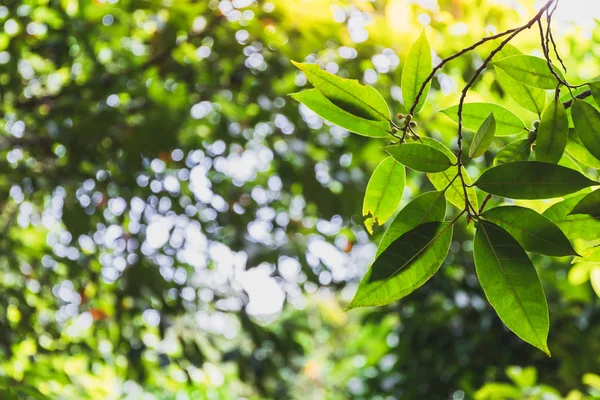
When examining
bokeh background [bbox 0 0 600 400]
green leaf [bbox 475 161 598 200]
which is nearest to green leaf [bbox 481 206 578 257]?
green leaf [bbox 475 161 598 200]

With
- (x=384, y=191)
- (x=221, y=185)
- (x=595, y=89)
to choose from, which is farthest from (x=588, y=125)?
(x=221, y=185)

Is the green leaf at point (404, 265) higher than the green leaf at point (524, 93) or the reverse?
the reverse

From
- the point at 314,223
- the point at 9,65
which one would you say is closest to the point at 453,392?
the point at 314,223

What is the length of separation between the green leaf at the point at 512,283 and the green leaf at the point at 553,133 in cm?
6

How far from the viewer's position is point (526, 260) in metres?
0.39

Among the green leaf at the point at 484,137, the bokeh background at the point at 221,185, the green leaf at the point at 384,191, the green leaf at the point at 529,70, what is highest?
the green leaf at the point at 529,70

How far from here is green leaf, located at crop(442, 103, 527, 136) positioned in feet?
1.58

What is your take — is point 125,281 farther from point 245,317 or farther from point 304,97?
point 304,97

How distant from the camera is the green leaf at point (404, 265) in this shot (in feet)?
1.33

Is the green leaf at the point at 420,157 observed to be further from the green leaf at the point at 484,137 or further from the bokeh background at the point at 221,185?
the bokeh background at the point at 221,185

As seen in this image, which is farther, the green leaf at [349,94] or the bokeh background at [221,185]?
the bokeh background at [221,185]

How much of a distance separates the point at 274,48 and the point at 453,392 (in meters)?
1.01

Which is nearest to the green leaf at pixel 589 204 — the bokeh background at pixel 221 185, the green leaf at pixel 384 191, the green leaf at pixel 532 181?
the green leaf at pixel 532 181

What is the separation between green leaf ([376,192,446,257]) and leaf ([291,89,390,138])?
5 centimetres
